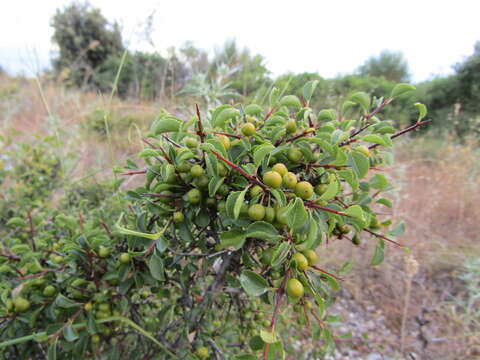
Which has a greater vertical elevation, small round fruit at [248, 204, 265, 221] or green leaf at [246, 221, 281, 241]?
small round fruit at [248, 204, 265, 221]

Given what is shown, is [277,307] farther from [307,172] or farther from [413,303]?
[413,303]

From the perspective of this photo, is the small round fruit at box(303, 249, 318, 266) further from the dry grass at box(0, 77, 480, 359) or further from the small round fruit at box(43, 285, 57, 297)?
→ the dry grass at box(0, 77, 480, 359)

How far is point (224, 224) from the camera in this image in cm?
59

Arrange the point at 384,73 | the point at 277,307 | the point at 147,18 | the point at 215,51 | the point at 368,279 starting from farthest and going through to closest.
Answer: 1. the point at 384,73
2. the point at 368,279
3. the point at 215,51
4. the point at 147,18
5. the point at 277,307

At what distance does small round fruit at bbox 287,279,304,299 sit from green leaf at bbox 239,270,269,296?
0.14ft

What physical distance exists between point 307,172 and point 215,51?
6.51 feet

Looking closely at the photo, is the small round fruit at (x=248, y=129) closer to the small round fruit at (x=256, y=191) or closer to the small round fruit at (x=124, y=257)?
the small round fruit at (x=256, y=191)

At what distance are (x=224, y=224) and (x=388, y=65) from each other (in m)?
16.8

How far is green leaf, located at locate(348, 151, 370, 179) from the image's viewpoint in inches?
20.1

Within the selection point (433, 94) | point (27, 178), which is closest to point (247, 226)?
point (27, 178)

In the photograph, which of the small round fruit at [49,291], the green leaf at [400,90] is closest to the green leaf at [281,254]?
the green leaf at [400,90]

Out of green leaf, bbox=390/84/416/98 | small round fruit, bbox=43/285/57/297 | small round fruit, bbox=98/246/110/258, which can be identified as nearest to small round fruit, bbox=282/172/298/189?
green leaf, bbox=390/84/416/98

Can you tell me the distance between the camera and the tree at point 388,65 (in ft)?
45.4

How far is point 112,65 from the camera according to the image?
1064 centimetres
